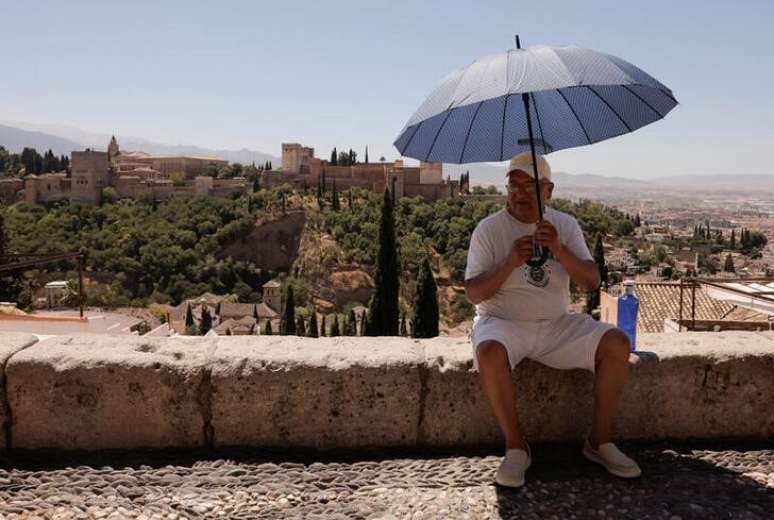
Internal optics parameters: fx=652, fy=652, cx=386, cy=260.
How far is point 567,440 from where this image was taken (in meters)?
2.62

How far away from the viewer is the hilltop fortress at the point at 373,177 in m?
70.9

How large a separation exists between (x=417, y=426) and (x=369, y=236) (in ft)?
177

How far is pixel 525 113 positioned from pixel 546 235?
0.69 meters

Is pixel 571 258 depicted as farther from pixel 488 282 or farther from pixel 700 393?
pixel 700 393

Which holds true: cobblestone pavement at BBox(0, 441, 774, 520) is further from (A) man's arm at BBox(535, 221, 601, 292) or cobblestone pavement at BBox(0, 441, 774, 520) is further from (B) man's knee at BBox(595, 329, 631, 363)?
(A) man's arm at BBox(535, 221, 601, 292)

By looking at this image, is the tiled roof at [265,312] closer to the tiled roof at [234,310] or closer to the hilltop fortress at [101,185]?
the tiled roof at [234,310]

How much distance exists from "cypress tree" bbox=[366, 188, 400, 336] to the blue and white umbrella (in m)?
Result: 21.7

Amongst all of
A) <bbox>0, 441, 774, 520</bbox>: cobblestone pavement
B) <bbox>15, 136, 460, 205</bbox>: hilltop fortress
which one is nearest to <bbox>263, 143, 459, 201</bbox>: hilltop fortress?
<bbox>15, 136, 460, 205</bbox>: hilltop fortress

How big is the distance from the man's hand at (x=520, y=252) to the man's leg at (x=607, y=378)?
0.40 metres

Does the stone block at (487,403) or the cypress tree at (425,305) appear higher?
the stone block at (487,403)

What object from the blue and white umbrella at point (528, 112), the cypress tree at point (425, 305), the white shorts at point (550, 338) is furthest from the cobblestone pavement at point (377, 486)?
the cypress tree at point (425, 305)

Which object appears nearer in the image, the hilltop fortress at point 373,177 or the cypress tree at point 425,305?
the cypress tree at point 425,305

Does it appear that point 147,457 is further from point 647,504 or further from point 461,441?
point 647,504

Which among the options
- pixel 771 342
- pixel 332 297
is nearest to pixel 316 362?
pixel 771 342
